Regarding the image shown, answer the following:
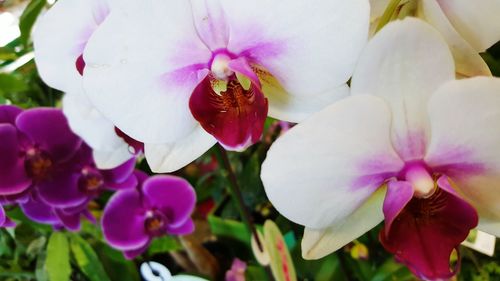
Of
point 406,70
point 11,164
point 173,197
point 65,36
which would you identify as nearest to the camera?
point 406,70

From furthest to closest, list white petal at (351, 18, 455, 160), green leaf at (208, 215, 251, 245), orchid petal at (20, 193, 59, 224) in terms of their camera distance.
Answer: green leaf at (208, 215, 251, 245) → orchid petal at (20, 193, 59, 224) → white petal at (351, 18, 455, 160)

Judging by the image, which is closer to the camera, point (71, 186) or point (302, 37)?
point (302, 37)

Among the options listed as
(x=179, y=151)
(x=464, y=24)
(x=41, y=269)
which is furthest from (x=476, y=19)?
(x=41, y=269)

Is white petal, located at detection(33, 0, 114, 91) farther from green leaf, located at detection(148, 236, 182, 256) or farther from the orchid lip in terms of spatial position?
green leaf, located at detection(148, 236, 182, 256)

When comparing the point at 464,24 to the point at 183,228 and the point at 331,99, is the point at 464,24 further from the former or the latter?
the point at 183,228

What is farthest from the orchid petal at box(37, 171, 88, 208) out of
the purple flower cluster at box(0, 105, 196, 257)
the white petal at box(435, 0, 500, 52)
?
the white petal at box(435, 0, 500, 52)

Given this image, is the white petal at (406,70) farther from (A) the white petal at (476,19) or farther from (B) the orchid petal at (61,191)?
(B) the orchid petal at (61,191)

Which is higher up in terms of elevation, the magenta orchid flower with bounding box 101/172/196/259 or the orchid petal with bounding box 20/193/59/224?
the orchid petal with bounding box 20/193/59/224
